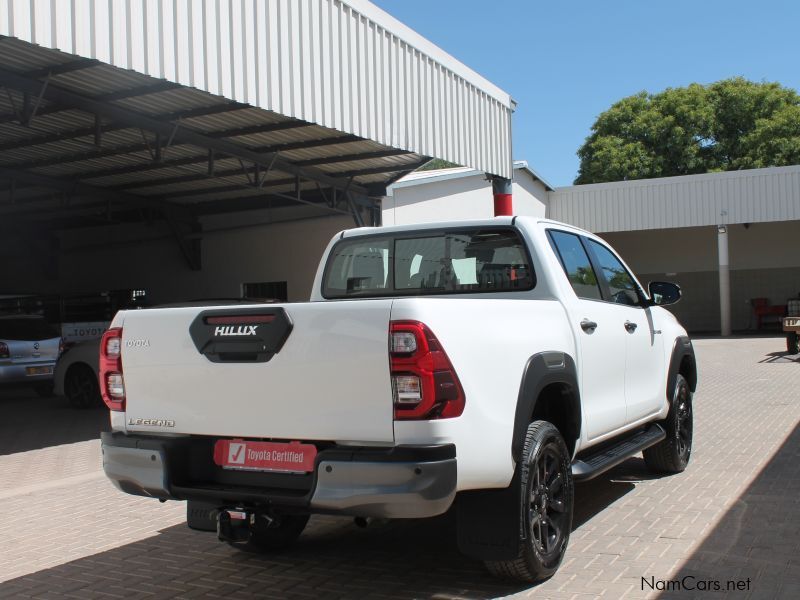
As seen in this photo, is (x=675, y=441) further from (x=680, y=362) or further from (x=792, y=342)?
(x=792, y=342)

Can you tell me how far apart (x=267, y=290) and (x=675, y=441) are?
16216mm

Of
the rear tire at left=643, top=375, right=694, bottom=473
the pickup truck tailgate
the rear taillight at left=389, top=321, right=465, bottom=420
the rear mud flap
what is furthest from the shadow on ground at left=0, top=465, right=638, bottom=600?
the rear tire at left=643, top=375, right=694, bottom=473

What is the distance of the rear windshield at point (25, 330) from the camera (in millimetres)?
14379

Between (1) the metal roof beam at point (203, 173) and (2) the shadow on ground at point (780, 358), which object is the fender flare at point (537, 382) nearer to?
(1) the metal roof beam at point (203, 173)

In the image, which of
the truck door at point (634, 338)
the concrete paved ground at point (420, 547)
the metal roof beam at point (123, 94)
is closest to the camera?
the concrete paved ground at point (420, 547)

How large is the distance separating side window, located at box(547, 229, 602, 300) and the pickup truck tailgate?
2048 millimetres

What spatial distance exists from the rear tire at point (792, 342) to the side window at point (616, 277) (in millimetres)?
14598

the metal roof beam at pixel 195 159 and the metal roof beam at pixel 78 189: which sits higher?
the metal roof beam at pixel 195 159

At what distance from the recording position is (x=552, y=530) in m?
4.54

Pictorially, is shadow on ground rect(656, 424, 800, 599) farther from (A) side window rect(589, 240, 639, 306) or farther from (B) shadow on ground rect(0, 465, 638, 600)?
(A) side window rect(589, 240, 639, 306)

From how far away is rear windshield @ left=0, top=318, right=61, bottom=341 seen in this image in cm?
1438

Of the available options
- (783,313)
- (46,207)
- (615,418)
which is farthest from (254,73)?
(783,313)

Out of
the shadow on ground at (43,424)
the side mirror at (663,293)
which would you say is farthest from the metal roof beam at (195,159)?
the side mirror at (663,293)

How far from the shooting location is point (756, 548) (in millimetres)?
4938
